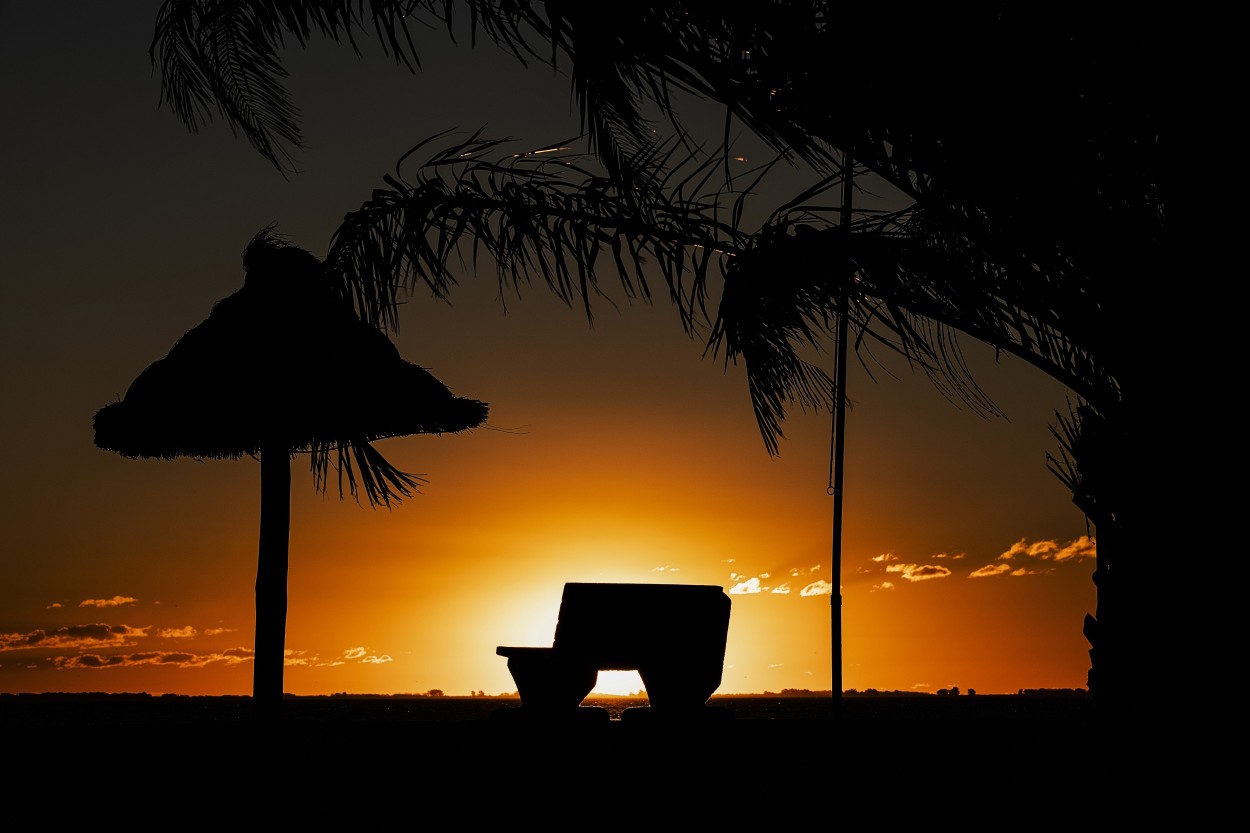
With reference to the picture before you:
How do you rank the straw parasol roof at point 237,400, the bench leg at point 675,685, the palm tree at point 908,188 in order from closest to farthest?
the palm tree at point 908,188
the bench leg at point 675,685
the straw parasol roof at point 237,400

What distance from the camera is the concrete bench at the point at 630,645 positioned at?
30.2ft

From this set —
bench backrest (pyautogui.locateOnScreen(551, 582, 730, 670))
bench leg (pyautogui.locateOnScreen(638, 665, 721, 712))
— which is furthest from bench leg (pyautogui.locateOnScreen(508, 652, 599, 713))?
bench leg (pyautogui.locateOnScreen(638, 665, 721, 712))

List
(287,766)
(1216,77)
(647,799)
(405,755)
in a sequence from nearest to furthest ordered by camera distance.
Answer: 1. (1216,77)
2. (647,799)
3. (287,766)
4. (405,755)

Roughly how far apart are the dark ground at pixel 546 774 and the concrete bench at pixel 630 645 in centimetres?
117

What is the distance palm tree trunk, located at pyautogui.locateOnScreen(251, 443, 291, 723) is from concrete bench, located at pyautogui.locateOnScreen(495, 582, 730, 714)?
2.05m

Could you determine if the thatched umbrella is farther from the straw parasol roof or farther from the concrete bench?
the concrete bench

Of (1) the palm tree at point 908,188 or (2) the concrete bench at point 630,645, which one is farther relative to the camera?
(2) the concrete bench at point 630,645

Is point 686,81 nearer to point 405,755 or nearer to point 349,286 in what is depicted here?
point 349,286

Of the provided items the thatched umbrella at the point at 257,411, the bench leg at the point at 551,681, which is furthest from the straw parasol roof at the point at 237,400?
the bench leg at the point at 551,681

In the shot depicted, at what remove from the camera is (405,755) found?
5.98 metres

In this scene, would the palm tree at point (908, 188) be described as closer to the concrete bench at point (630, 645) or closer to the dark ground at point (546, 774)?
the dark ground at point (546, 774)

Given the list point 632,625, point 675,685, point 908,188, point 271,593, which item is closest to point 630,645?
point 632,625

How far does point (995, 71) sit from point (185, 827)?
11.4 ft

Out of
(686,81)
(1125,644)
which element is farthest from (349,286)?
(1125,644)
